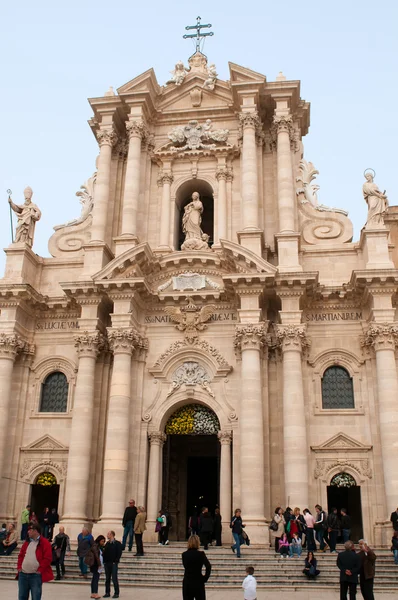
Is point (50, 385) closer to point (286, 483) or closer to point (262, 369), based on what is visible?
point (262, 369)

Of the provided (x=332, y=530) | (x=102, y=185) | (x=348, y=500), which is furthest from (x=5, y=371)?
(x=348, y=500)

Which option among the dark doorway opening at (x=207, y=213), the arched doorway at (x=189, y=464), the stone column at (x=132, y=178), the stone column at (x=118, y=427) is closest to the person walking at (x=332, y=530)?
the arched doorway at (x=189, y=464)

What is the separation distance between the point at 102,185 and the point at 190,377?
28.8 ft

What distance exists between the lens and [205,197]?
28.6m

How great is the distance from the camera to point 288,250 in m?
23.7

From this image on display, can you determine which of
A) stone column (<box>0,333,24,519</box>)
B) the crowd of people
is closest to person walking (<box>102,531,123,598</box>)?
the crowd of people

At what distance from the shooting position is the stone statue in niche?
2844 cm

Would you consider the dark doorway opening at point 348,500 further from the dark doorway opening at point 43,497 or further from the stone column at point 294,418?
the dark doorway opening at point 43,497

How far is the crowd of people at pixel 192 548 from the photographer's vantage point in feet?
32.8

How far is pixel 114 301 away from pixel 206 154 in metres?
7.90

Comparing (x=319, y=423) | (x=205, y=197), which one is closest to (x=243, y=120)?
(x=205, y=197)

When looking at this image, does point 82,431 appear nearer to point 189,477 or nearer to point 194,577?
point 189,477

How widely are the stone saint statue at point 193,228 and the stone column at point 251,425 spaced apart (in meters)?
4.21

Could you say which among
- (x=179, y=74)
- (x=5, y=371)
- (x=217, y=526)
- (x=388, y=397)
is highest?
(x=179, y=74)
